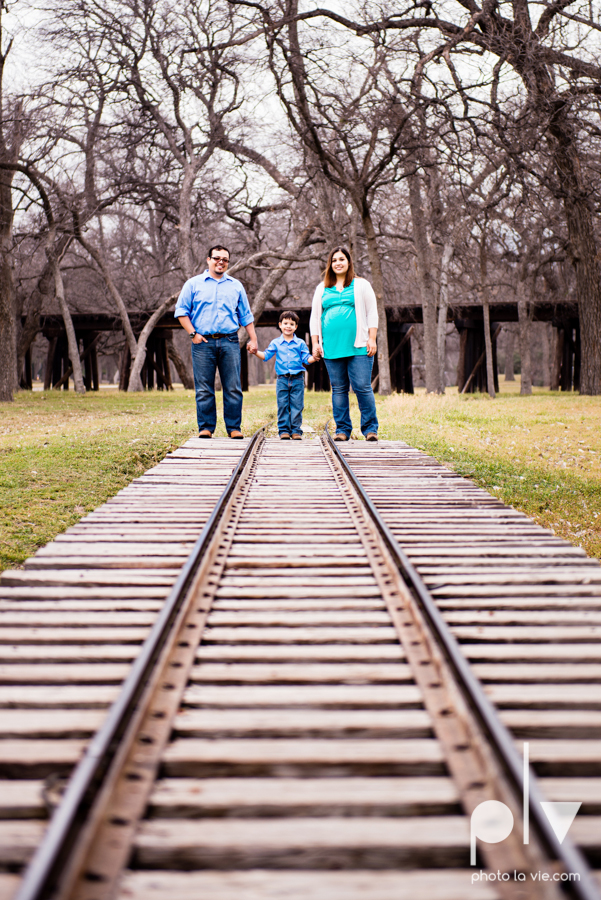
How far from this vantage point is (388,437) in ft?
39.9

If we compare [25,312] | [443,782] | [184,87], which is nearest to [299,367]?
[443,782]

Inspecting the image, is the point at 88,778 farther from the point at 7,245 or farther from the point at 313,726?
the point at 7,245

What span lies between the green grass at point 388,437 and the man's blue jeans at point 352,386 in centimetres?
115

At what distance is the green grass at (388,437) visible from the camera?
263 inches

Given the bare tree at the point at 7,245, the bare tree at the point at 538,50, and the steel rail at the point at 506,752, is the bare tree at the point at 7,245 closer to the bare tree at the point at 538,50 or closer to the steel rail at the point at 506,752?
the bare tree at the point at 538,50

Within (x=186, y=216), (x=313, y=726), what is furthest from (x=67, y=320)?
(x=313, y=726)

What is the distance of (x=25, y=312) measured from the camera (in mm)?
33250

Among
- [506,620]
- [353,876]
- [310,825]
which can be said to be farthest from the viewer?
[506,620]

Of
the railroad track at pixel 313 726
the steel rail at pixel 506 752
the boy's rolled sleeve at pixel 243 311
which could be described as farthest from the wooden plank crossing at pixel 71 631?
the boy's rolled sleeve at pixel 243 311

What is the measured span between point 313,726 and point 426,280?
76.5ft

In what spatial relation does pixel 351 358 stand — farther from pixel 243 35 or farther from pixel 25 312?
pixel 25 312

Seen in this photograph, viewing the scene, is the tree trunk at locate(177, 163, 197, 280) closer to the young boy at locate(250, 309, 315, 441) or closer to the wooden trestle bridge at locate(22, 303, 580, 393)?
the wooden trestle bridge at locate(22, 303, 580, 393)

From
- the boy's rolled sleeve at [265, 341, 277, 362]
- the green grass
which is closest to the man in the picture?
the boy's rolled sleeve at [265, 341, 277, 362]

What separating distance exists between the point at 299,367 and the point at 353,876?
26.1ft
